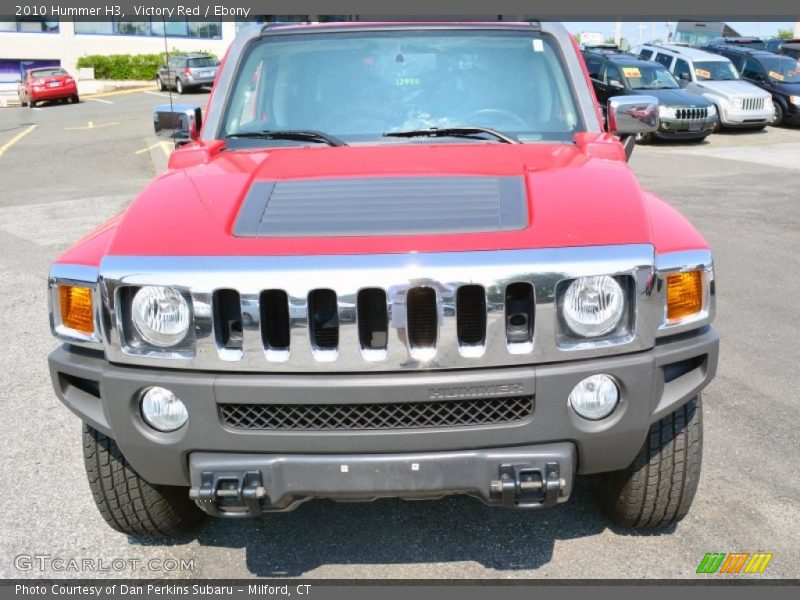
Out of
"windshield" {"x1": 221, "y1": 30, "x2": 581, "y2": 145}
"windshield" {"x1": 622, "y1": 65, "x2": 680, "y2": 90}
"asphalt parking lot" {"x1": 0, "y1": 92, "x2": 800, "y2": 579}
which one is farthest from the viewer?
"windshield" {"x1": 622, "y1": 65, "x2": 680, "y2": 90}

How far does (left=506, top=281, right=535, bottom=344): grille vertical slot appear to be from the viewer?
2615 mm

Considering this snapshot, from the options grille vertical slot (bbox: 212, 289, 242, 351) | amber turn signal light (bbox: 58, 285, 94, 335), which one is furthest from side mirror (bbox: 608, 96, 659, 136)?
amber turn signal light (bbox: 58, 285, 94, 335)

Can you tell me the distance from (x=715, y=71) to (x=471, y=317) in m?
21.2

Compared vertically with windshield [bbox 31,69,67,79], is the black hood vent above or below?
above

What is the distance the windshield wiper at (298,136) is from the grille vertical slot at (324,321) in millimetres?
1242

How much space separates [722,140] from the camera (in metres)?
19.7

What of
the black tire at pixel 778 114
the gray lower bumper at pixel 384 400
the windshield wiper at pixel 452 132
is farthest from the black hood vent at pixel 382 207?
the black tire at pixel 778 114

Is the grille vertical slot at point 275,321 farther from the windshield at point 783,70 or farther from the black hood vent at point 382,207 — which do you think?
the windshield at point 783,70

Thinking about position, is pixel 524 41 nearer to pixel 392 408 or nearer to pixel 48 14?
pixel 392 408

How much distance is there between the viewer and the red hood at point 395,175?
264cm

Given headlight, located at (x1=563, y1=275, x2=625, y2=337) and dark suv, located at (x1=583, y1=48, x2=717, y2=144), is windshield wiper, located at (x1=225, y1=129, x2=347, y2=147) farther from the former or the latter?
dark suv, located at (x1=583, y1=48, x2=717, y2=144)

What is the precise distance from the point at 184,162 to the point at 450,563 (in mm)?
1906

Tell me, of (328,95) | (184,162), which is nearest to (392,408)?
(184,162)

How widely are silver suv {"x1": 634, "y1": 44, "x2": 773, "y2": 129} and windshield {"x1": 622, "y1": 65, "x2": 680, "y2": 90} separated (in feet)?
3.82
